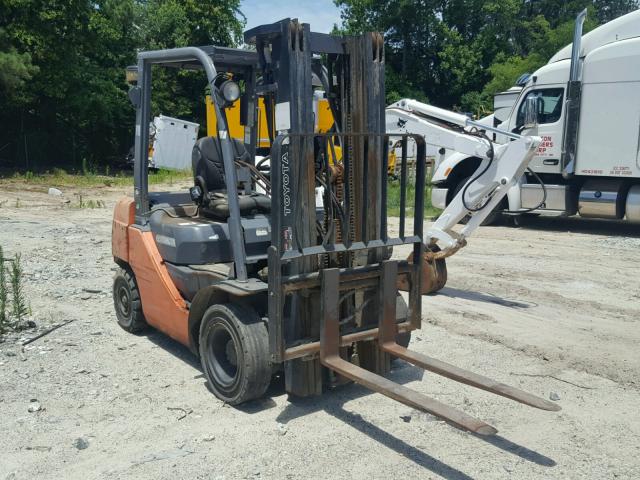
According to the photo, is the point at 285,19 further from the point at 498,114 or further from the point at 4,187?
the point at 4,187

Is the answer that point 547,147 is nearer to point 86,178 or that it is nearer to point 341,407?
point 341,407

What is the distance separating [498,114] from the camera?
15781mm

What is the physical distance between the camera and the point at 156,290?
561cm

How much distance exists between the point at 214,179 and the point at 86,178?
1891cm

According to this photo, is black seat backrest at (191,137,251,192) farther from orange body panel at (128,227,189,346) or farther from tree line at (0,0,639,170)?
tree line at (0,0,639,170)

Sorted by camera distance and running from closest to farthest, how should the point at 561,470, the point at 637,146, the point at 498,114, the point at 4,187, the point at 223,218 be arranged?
1. the point at 561,470
2. the point at 223,218
3. the point at 637,146
4. the point at 498,114
5. the point at 4,187

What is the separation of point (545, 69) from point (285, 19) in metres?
10.9

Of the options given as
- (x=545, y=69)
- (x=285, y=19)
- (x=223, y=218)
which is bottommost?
(x=223, y=218)

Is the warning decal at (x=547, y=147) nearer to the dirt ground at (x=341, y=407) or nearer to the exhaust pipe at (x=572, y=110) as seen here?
the exhaust pipe at (x=572, y=110)

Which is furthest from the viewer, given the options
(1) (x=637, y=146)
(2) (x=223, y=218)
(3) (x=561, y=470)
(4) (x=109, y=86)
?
(4) (x=109, y=86)

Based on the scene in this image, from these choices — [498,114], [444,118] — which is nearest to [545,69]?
[498,114]

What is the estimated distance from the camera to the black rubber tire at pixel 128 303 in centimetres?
620

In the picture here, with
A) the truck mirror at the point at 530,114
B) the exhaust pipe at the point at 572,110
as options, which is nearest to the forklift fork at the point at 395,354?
the truck mirror at the point at 530,114

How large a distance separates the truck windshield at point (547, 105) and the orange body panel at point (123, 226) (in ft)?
32.1
